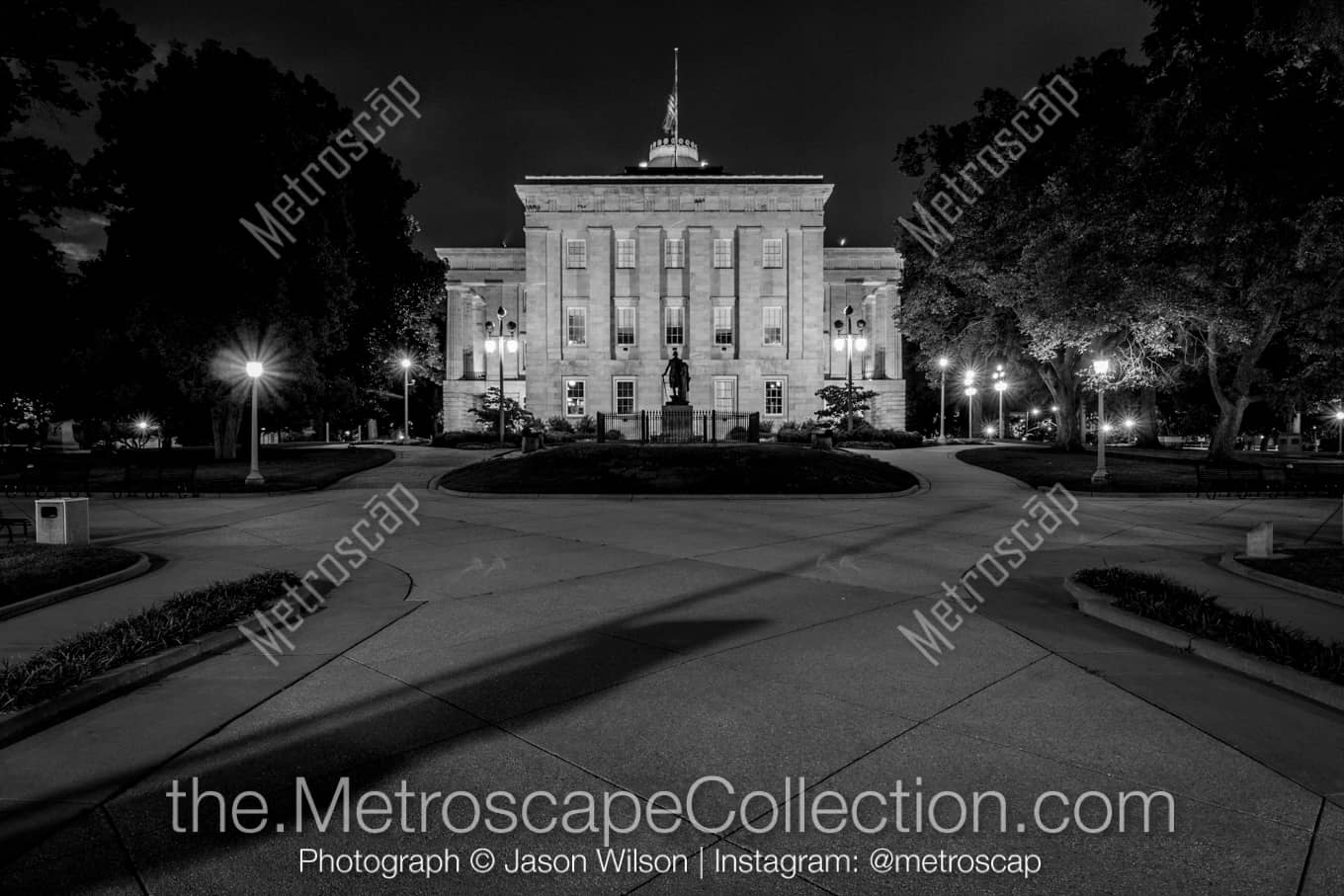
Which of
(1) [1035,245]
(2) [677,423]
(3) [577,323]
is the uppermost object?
(3) [577,323]

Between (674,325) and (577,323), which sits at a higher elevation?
(577,323)

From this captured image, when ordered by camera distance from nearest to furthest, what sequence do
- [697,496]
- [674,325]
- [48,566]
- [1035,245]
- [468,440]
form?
[48,566] < [697,496] < [1035,245] < [468,440] < [674,325]

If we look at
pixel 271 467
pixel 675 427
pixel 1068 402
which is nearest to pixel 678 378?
pixel 675 427

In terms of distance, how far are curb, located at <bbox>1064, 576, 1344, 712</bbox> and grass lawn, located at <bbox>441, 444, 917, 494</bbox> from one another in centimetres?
1286

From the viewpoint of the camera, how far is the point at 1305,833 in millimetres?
3584

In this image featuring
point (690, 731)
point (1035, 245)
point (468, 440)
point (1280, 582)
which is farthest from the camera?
point (468, 440)

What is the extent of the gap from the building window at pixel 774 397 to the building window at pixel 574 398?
13478 mm

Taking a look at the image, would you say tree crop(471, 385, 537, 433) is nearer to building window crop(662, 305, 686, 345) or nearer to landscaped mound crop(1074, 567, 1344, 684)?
building window crop(662, 305, 686, 345)

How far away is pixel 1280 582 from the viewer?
368 inches

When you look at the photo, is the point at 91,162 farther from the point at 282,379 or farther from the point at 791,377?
the point at 791,377

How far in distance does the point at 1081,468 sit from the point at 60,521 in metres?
30.1

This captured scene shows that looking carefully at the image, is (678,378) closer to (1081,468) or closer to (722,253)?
(1081,468)

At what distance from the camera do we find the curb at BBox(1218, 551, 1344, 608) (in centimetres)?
847

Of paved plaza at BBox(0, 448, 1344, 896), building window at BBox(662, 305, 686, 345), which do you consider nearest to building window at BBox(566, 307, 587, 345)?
building window at BBox(662, 305, 686, 345)
